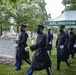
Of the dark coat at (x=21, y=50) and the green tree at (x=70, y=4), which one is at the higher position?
the green tree at (x=70, y=4)

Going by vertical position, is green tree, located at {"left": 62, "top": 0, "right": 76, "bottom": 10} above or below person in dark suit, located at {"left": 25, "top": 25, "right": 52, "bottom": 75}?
above

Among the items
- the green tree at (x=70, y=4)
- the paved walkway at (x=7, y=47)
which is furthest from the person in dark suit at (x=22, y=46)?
the green tree at (x=70, y=4)

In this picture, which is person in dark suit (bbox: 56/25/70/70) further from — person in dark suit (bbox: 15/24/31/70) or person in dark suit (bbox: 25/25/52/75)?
person in dark suit (bbox: 25/25/52/75)

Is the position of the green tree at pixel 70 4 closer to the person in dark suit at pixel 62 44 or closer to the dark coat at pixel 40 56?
the person in dark suit at pixel 62 44

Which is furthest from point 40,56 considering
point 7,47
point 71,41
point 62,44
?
point 71,41

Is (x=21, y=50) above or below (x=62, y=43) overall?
below

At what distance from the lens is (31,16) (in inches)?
1373

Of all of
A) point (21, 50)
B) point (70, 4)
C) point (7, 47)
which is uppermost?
point (70, 4)

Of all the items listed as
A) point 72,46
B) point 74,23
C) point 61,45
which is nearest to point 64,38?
point 61,45

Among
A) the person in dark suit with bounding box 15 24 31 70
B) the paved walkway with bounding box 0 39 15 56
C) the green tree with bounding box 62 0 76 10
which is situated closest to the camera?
the person in dark suit with bounding box 15 24 31 70

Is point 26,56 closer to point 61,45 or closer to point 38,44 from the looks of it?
point 61,45

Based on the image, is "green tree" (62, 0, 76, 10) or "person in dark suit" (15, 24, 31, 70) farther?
"green tree" (62, 0, 76, 10)

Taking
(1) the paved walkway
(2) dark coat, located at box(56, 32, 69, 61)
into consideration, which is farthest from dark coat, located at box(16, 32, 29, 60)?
(1) the paved walkway

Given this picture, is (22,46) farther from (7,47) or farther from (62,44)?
(7,47)
